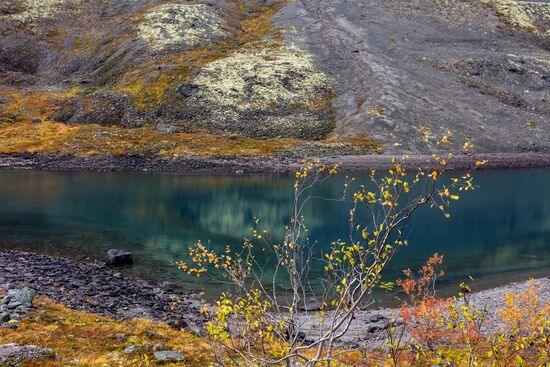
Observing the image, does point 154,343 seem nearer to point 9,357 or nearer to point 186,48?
point 9,357

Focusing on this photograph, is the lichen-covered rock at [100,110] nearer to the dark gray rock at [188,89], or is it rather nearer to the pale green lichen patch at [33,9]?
the dark gray rock at [188,89]

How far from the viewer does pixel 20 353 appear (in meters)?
Result: 16.7

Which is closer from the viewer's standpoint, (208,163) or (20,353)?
(20,353)

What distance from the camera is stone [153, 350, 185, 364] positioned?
18000 millimetres

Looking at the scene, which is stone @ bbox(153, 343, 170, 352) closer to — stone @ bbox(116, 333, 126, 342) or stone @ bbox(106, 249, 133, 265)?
stone @ bbox(116, 333, 126, 342)

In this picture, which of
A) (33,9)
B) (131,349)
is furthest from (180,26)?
(131,349)

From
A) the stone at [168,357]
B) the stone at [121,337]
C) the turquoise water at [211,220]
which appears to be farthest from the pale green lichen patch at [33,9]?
the stone at [168,357]

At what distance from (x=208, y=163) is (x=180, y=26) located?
264 ft

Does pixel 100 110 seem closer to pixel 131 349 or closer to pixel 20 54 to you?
pixel 20 54

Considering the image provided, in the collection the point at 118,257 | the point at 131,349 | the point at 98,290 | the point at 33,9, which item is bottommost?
the point at 118,257

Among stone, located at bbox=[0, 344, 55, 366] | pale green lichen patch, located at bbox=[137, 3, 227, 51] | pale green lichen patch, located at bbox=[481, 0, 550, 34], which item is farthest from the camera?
pale green lichen patch, located at bbox=[481, 0, 550, 34]

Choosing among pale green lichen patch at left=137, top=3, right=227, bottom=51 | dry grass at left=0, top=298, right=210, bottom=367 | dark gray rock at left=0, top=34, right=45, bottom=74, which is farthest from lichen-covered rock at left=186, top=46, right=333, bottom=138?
dry grass at left=0, top=298, right=210, bottom=367

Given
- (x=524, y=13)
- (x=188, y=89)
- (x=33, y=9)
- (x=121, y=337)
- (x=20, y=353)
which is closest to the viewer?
(x=20, y=353)

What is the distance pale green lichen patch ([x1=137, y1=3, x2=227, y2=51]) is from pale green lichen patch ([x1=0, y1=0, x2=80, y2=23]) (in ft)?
128
